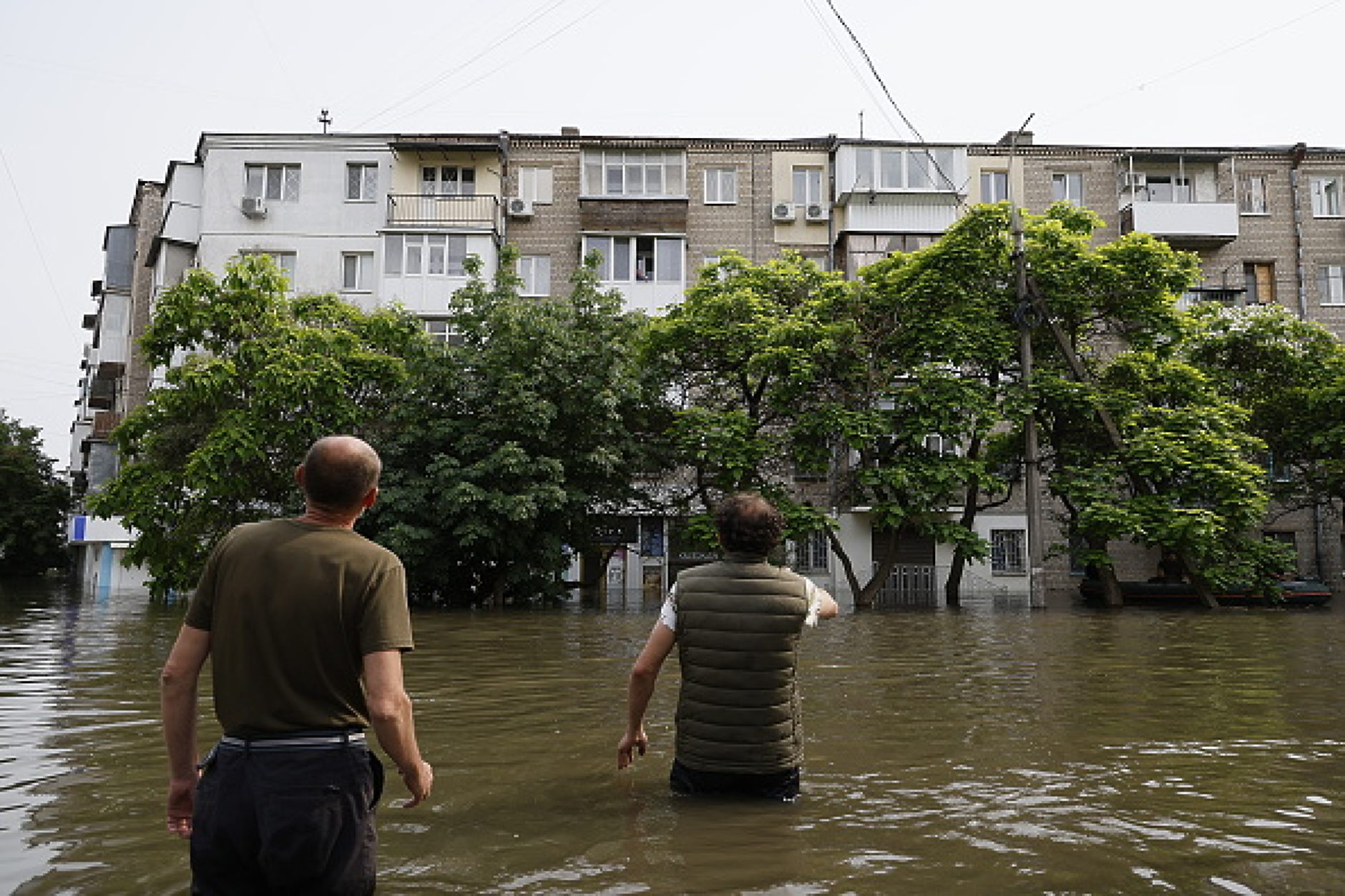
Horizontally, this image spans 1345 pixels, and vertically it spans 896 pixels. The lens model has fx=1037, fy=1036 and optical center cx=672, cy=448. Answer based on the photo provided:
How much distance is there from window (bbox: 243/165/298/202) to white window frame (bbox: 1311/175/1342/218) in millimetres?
38236

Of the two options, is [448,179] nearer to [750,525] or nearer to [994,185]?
[994,185]

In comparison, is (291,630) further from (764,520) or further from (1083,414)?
(1083,414)

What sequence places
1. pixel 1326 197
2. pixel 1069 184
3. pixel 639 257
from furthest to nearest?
pixel 1326 197 < pixel 1069 184 < pixel 639 257

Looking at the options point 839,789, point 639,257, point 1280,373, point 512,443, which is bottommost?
point 839,789

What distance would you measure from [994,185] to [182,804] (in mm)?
39725

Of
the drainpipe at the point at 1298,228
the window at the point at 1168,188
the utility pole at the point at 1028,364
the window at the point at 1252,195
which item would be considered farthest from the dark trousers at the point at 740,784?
the window at the point at 1252,195

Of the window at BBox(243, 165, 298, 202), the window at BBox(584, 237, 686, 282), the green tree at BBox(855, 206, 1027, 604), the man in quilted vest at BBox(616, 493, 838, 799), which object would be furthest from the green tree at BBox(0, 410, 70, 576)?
the man in quilted vest at BBox(616, 493, 838, 799)

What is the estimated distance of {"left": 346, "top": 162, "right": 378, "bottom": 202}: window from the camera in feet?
123

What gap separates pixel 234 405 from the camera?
83.9 feet

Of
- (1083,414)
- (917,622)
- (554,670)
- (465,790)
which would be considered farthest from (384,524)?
(465,790)

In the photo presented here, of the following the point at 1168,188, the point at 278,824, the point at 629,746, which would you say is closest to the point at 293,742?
the point at 278,824

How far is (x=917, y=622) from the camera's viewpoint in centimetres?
2128

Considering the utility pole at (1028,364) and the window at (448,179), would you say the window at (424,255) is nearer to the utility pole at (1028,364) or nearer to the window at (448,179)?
the window at (448,179)

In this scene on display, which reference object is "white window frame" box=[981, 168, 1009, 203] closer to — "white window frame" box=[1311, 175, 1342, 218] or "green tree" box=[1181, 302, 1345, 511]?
"green tree" box=[1181, 302, 1345, 511]
